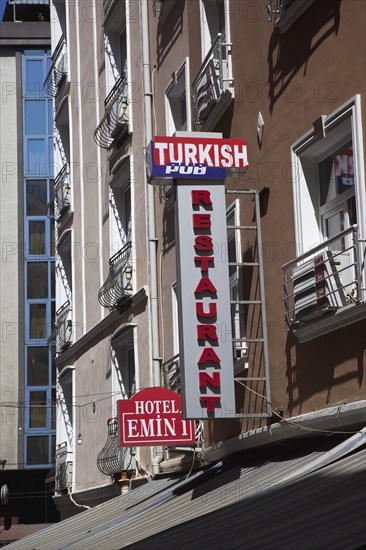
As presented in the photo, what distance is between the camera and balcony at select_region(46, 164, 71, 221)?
26.5 meters

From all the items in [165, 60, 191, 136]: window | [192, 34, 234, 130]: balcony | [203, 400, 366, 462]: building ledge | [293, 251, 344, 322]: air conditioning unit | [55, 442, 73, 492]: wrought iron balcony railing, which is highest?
[165, 60, 191, 136]: window

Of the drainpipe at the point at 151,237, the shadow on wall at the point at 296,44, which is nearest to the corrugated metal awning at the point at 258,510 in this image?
the drainpipe at the point at 151,237

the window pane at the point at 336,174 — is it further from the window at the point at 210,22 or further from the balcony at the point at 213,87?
the window at the point at 210,22

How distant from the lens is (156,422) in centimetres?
1585

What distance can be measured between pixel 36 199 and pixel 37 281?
120 inches

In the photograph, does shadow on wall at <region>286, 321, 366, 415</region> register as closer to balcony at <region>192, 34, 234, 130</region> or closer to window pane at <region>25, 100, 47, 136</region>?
balcony at <region>192, 34, 234, 130</region>

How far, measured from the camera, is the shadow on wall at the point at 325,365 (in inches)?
401

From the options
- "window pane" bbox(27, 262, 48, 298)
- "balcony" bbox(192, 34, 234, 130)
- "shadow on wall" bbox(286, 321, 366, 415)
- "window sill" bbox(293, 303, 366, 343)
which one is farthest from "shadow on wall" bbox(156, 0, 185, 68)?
"window pane" bbox(27, 262, 48, 298)

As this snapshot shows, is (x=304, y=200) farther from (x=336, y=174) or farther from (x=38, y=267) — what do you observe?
(x=38, y=267)

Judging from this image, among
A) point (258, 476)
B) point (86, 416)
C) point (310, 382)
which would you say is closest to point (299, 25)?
point (310, 382)

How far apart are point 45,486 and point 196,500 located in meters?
28.0

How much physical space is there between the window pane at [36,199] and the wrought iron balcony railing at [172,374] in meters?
23.1

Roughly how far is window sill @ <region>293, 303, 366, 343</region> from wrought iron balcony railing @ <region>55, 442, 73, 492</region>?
14.4m

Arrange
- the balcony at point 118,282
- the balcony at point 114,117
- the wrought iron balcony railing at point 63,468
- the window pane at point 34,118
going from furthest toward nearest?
the window pane at point 34,118, the wrought iron balcony railing at point 63,468, the balcony at point 114,117, the balcony at point 118,282
